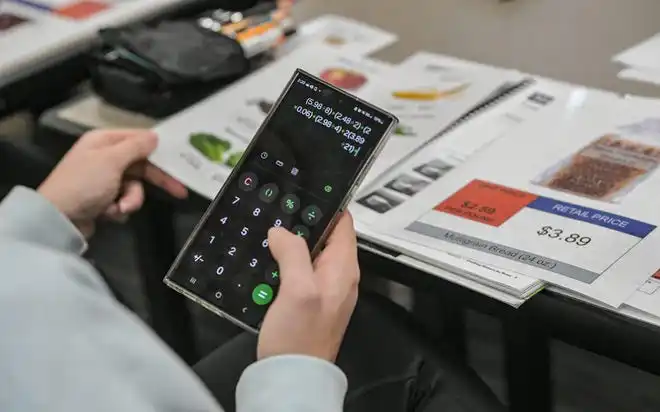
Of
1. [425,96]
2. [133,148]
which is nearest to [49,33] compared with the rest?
[133,148]

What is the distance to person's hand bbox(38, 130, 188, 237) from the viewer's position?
838mm

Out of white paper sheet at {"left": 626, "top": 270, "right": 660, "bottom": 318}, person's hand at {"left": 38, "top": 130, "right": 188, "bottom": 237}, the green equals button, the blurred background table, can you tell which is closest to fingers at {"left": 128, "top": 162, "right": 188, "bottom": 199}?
person's hand at {"left": 38, "top": 130, "right": 188, "bottom": 237}

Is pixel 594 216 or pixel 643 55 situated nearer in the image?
pixel 594 216

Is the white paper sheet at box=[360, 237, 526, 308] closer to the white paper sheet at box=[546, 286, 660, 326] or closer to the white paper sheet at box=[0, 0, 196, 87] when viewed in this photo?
the white paper sheet at box=[546, 286, 660, 326]

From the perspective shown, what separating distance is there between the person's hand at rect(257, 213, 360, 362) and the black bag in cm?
39

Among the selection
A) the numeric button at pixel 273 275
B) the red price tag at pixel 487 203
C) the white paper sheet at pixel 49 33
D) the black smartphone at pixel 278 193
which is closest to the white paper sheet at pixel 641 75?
the red price tag at pixel 487 203

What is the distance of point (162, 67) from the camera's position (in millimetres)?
992

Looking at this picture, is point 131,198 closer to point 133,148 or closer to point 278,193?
point 133,148

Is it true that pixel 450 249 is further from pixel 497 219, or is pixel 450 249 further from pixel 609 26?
pixel 609 26

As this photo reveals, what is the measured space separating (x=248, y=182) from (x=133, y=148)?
0.69 ft

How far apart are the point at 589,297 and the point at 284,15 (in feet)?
2.13

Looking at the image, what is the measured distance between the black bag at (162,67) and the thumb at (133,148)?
0.11 metres

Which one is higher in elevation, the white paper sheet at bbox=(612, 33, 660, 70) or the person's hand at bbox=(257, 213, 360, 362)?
the white paper sheet at bbox=(612, 33, 660, 70)

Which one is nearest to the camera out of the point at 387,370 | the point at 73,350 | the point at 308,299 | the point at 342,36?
the point at 73,350
